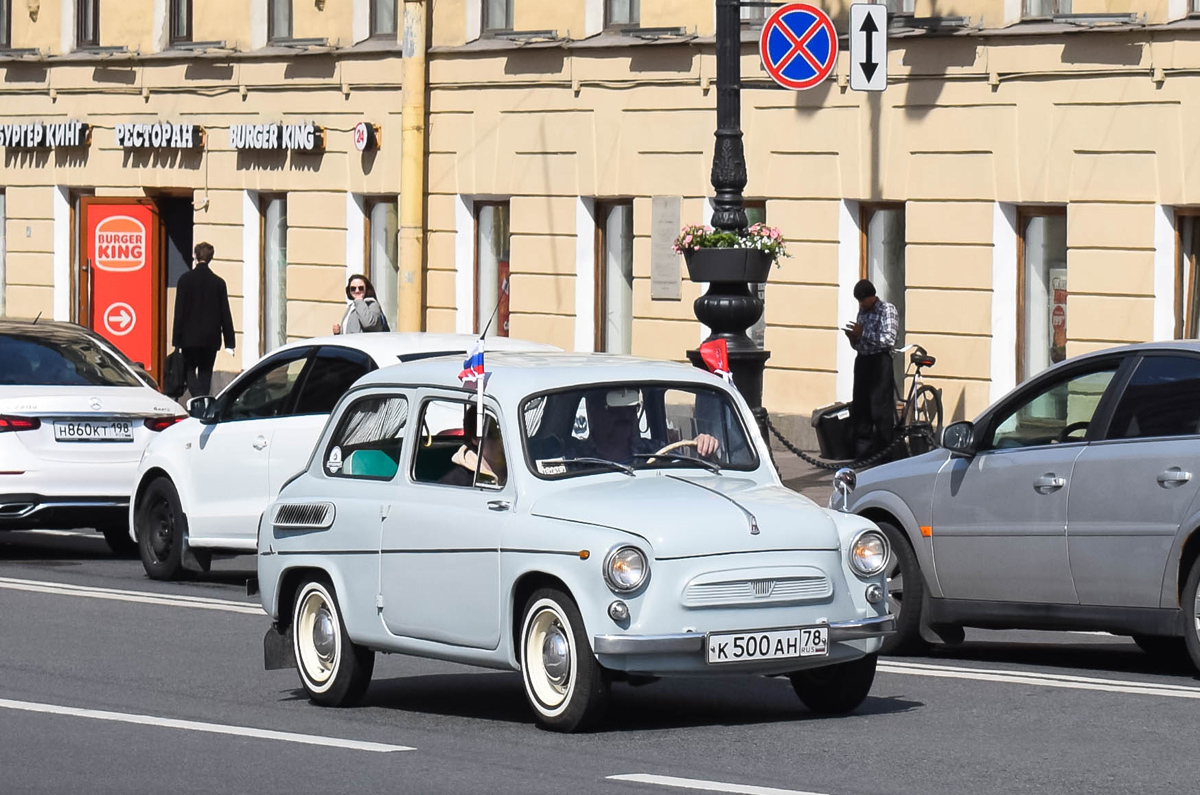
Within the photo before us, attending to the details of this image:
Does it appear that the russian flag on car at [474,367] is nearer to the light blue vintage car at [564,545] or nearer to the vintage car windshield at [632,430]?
the light blue vintage car at [564,545]

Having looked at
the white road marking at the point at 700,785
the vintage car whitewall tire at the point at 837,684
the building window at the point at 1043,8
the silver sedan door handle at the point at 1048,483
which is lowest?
the white road marking at the point at 700,785

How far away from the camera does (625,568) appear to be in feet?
29.0

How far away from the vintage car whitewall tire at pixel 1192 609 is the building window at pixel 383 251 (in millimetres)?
19532

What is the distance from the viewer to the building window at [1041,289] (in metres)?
22.3

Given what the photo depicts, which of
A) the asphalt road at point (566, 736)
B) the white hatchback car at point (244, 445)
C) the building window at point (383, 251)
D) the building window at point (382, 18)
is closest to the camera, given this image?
the asphalt road at point (566, 736)

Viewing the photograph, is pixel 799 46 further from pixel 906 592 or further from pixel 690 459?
pixel 690 459

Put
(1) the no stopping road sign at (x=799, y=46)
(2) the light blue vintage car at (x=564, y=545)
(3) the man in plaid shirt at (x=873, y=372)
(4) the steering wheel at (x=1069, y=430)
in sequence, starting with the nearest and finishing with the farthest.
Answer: (2) the light blue vintage car at (x=564, y=545)
(4) the steering wheel at (x=1069, y=430)
(1) the no stopping road sign at (x=799, y=46)
(3) the man in plaid shirt at (x=873, y=372)

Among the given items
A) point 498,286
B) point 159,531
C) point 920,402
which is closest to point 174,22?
point 498,286

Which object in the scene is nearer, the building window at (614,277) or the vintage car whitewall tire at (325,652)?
the vintage car whitewall tire at (325,652)

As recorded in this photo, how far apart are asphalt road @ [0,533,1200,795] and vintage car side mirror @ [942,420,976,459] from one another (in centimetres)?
103

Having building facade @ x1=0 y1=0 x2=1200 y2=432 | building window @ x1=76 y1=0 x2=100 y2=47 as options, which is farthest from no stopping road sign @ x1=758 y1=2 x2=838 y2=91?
building window @ x1=76 y1=0 x2=100 y2=47

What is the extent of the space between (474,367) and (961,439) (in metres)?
2.79

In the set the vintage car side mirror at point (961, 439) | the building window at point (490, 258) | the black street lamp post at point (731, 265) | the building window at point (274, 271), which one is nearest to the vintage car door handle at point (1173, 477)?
the vintage car side mirror at point (961, 439)

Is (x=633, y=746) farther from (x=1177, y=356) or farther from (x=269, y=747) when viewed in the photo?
(x=1177, y=356)
